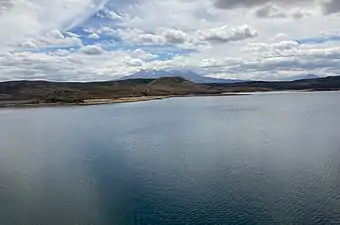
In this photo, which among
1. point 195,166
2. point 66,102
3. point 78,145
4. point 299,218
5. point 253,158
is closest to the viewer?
point 299,218

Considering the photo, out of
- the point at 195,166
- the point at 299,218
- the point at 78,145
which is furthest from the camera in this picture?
the point at 78,145

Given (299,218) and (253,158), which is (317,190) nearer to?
(299,218)

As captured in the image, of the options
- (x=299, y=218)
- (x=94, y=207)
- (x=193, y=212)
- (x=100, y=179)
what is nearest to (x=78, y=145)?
(x=100, y=179)

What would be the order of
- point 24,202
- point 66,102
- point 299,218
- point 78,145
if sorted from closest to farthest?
point 299,218 < point 24,202 < point 78,145 < point 66,102

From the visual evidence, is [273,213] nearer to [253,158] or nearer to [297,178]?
[297,178]

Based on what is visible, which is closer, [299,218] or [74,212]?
[299,218]

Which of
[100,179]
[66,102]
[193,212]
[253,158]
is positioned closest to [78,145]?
[100,179]
